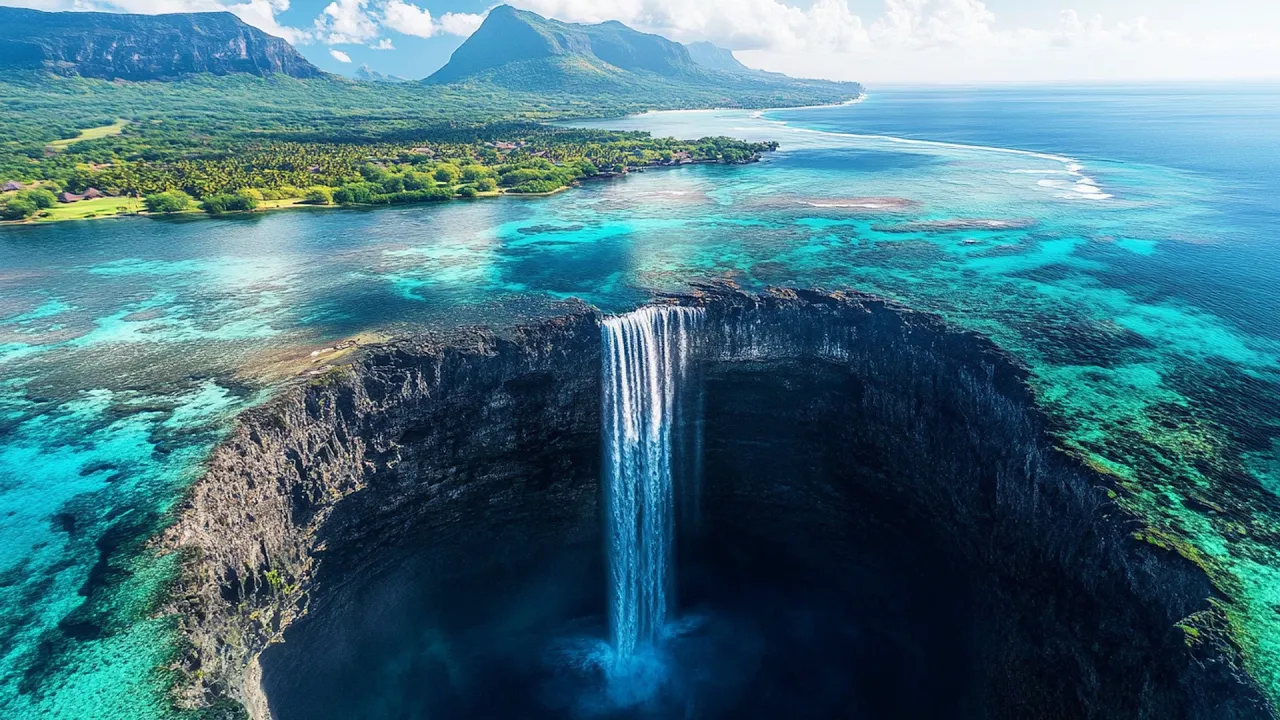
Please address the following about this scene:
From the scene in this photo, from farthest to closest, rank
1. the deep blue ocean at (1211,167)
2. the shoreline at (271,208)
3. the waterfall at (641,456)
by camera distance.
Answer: the shoreline at (271,208)
the deep blue ocean at (1211,167)
the waterfall at (641,456)

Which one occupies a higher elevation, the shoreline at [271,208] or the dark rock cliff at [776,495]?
the shoreline at [271,208]

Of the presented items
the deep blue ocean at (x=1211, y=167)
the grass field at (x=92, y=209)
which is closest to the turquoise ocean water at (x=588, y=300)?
the deep blue ocean at (x=1211, y=167)

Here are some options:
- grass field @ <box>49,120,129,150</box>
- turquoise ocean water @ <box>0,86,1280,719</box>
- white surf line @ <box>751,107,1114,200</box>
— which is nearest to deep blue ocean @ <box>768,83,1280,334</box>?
turquoise ocean water @ <box>0,86,1280,719</box>

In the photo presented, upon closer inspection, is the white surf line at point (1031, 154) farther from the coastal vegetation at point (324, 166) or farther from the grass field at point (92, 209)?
the grass field at point (92, 209)

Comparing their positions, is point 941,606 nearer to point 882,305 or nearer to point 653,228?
point 882,305

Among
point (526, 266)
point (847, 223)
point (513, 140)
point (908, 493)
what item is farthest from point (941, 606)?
point (513, 140)

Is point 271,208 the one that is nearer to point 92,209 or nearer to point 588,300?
point 92,209

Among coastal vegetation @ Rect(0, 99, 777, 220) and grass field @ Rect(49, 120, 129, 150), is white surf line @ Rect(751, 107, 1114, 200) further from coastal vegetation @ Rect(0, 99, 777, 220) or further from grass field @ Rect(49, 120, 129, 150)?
grass field @ Rect(49, 120, 129, 150)
